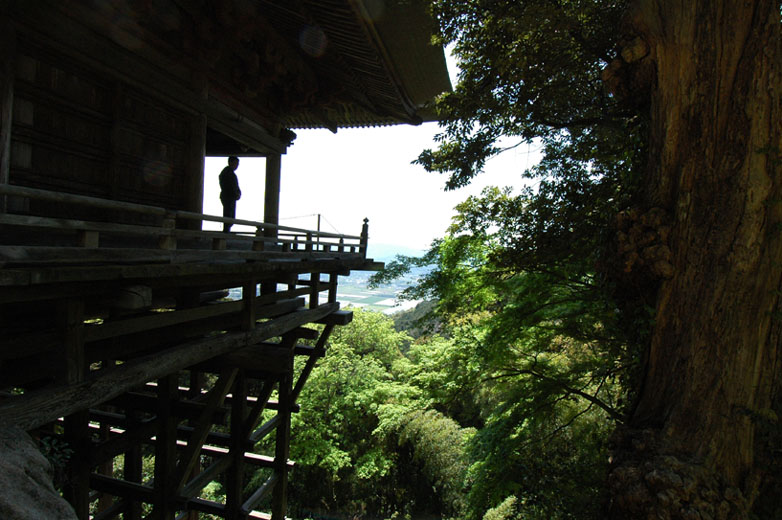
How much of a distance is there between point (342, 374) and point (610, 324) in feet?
46.4

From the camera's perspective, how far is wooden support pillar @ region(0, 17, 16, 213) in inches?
127

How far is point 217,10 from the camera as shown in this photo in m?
4.68

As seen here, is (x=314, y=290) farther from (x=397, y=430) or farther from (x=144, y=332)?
(x=397, y=430)

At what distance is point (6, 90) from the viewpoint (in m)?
3.24

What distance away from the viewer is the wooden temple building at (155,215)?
→ 2.63 meters

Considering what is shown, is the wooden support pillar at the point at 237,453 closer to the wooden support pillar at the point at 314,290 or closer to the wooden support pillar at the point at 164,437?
the wooden support pillar at the point at 164,437

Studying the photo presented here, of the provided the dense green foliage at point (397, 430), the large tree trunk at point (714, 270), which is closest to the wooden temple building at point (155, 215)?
the large tree trunk at point (714, 270)

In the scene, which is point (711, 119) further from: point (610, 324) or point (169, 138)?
point (169, 138)


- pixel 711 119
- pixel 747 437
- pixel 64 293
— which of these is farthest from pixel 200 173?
pixel 747 437

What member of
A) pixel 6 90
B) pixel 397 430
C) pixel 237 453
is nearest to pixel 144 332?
pixel 6 90

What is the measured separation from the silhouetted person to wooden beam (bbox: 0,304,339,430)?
9.23ft

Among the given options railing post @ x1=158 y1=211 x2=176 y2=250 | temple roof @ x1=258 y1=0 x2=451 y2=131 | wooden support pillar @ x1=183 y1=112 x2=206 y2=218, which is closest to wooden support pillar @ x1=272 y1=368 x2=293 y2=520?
wooden support pillar @ x1=183 y1=112 x2=206 y2=218

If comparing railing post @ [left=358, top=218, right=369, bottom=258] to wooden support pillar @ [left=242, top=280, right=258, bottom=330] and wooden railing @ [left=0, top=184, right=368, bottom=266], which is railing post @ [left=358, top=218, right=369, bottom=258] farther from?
wooden support pillar @ [left=242, top=280, right=258, bottom=330]

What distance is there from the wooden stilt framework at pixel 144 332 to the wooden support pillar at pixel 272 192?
2.54 feet
